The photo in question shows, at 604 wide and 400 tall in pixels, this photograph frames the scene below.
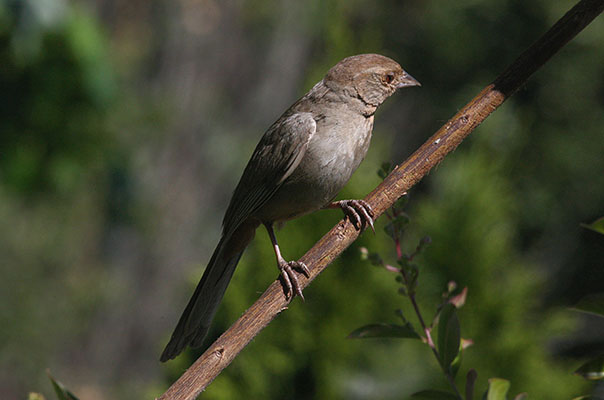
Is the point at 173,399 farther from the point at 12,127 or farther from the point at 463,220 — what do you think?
the point at 12,127

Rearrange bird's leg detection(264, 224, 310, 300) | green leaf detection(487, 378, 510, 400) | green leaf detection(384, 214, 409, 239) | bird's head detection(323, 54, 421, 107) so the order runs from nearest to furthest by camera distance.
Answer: green leaf detection(487, 378, 510, 400), green leaf detection(384, 214, 409, 239), bird's leg detection(264, 224, 310, 300), bird's head detection(323, 54, 421, 107)

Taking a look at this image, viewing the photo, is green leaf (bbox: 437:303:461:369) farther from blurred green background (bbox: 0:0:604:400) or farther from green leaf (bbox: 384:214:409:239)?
blurred green background (bbox: 0:0:604:400)

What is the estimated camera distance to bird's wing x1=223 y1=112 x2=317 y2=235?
2943 millimetres

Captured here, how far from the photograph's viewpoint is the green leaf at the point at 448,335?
1.84m

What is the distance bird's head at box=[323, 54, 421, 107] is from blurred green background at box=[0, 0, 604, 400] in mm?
573

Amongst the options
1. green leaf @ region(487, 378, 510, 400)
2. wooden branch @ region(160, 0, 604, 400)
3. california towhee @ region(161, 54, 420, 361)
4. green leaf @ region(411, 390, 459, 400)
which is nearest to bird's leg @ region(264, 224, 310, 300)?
wooden branch @ region(160, 0, 604, 400)

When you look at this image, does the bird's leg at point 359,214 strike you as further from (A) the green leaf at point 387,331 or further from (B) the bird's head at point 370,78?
(B) the bird's head at point 370,78

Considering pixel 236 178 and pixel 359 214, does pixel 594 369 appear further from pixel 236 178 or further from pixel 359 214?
pixel 236 178

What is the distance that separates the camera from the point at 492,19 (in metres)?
7.41

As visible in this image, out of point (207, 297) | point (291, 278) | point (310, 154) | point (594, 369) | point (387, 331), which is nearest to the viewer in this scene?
point (594, 369)

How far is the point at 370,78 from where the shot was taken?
9.81 ft

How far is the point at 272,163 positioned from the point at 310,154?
0.18 m

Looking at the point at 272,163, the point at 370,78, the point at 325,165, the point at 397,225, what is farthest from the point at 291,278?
the point at 370,78

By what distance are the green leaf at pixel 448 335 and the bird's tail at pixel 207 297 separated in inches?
39.5
